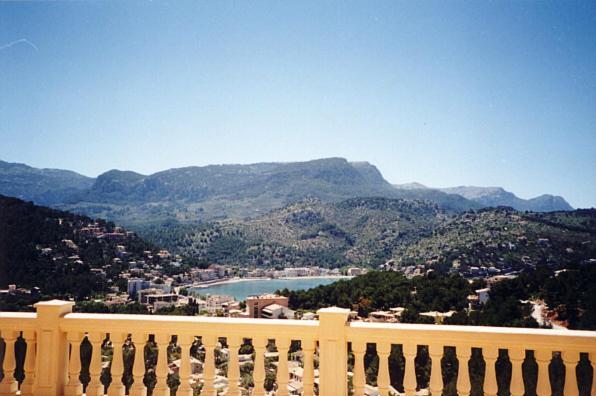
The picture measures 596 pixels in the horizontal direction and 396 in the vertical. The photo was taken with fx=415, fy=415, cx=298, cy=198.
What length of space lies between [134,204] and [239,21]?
105 metres

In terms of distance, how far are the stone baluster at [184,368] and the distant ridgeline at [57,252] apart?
8.30 m

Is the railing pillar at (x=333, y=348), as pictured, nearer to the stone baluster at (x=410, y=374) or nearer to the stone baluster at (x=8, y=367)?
the stone baluster at (x=410, y=374)

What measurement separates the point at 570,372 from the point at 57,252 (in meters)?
21.4

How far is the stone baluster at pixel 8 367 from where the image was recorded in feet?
8.33

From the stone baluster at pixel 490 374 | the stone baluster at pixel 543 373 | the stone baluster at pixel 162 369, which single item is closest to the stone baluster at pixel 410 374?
the stone baluster at pixel 490 374

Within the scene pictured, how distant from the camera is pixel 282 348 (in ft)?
7.53

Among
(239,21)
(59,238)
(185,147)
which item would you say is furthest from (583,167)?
(59,238)

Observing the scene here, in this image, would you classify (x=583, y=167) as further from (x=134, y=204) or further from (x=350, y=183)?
(x=134, y=204)

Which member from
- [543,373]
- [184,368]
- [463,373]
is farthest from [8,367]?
[543,373]

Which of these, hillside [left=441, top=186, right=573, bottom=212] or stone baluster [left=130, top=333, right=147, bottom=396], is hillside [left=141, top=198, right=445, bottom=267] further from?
stone baluster [left=130, top=333, right=147, bottom=396]

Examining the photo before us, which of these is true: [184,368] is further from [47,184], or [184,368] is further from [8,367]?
A: [47,184]

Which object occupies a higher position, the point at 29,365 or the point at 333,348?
the point at 333,348

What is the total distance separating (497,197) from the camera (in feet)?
360

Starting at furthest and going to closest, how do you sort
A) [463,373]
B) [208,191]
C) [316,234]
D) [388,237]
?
[208,191] → [316,234] → [388,237] → [463,373]
